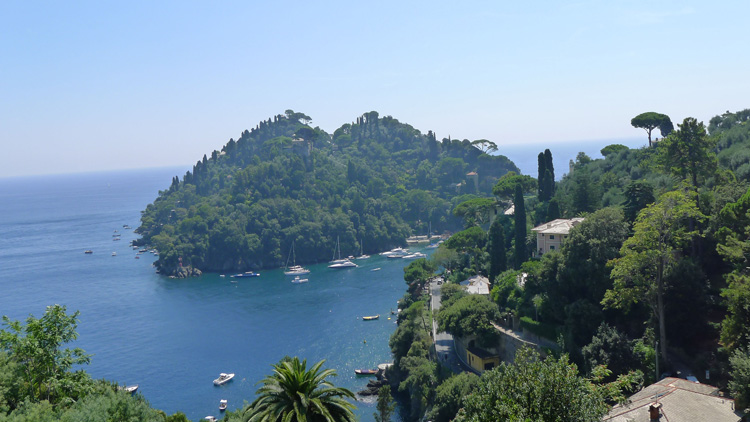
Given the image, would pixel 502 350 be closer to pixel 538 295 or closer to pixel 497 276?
pixel 538 295

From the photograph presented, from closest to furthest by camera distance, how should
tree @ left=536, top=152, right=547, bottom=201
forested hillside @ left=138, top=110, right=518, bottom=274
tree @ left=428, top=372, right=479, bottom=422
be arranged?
tree @ left=428, top=372, right=479, bottom=422 → tree @ left=536, top=152, right=547, bottom=201 → forested hillside @ left=138, top=110, right=518, bottom=274

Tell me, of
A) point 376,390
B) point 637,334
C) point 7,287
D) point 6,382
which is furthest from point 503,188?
point 7,287

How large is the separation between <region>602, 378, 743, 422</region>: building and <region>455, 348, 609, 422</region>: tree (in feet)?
17.1

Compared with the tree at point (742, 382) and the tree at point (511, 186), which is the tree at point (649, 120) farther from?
the tree at point (742, 382)

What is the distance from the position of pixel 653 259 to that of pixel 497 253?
20.1m

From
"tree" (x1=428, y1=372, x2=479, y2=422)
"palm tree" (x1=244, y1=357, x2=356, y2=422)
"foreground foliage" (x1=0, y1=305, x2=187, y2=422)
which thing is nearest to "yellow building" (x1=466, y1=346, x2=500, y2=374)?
"tree" (x1=428, y1=372, x2=479, y2=422)

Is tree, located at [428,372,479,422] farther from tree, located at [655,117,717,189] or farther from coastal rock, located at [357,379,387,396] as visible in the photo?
tree, located at [655,117,717,189]

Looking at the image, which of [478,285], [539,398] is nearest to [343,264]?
[478,285]

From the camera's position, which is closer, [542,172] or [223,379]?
[223,379]

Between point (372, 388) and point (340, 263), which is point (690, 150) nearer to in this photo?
point (372, 388)

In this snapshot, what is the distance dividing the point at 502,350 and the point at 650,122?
3621 cm

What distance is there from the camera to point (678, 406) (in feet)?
60.6

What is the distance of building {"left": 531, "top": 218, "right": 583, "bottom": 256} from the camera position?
39.2 meters

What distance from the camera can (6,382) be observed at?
19.2 meters
